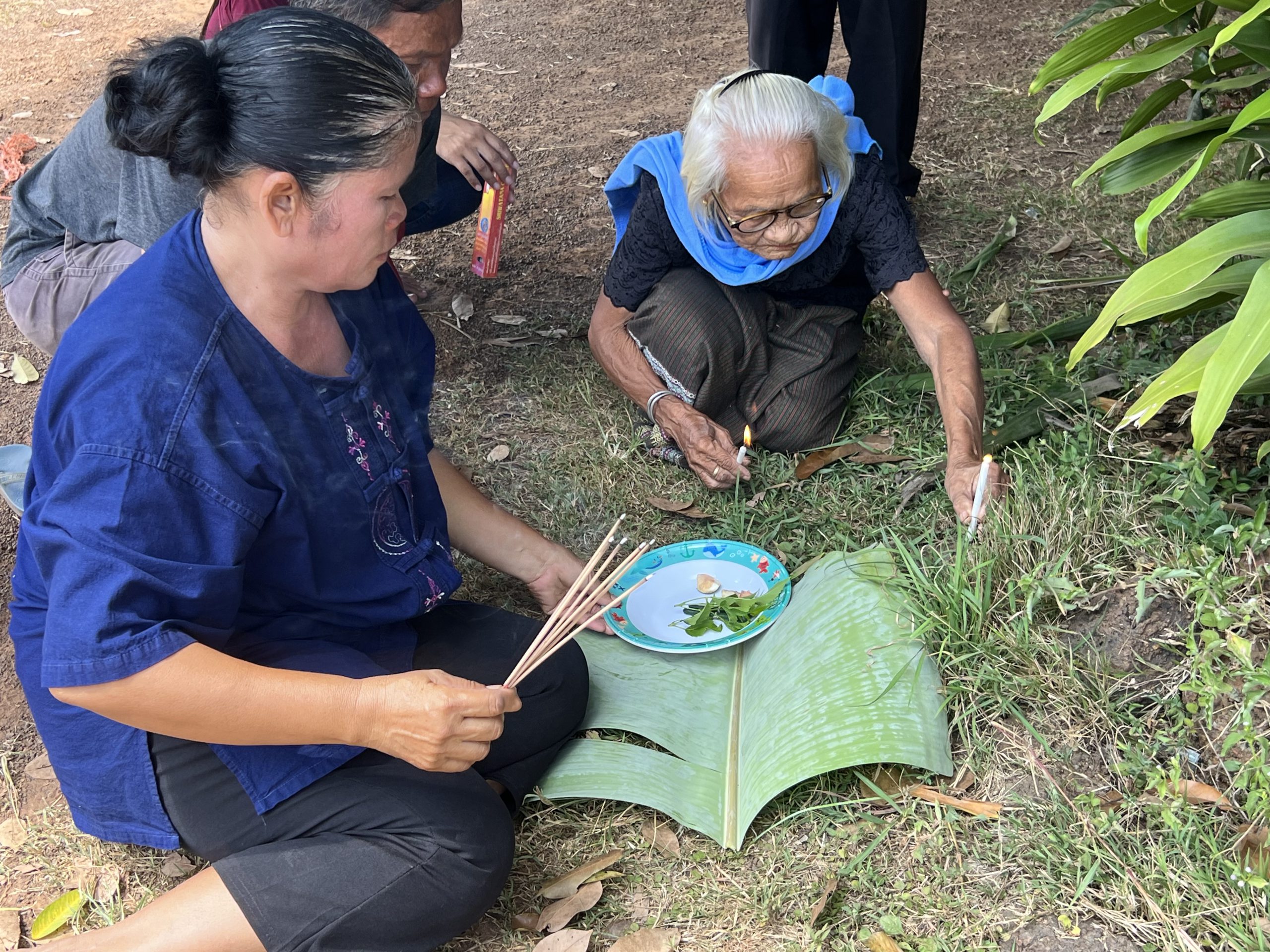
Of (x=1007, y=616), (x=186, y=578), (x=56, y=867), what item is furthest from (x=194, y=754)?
(x=1007, y=616)

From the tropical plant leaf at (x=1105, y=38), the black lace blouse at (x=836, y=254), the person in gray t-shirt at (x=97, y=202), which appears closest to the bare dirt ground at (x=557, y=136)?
the black lace blouse at (x=836, y=254)

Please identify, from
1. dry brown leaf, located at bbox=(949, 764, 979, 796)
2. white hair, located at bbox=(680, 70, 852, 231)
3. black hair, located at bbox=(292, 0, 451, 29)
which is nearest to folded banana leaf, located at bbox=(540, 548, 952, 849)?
dry brown leaf, located at bbox=(949, 764, 979, 796)

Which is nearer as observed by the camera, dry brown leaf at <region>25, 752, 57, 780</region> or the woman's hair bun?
the woman's hair bun

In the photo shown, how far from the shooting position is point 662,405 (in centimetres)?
278

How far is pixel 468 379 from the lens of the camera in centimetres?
326

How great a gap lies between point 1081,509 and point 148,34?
5.22 metres

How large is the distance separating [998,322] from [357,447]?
80.6 inches

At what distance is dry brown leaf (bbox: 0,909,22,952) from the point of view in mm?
1834

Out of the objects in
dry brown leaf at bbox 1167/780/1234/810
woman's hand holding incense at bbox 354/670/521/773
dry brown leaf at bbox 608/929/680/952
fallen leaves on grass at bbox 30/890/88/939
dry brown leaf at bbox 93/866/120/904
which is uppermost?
woman's hand holding incense at bbox 354/670/521/773

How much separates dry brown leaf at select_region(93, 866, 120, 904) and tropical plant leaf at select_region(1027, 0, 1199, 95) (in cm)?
221

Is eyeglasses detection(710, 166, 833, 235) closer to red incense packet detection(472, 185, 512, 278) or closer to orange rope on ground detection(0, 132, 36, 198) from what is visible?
red incense packet detection(472, 185, 512, 278)

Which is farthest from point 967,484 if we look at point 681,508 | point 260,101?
point 260,101

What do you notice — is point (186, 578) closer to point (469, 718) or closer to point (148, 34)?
point (469, 718)

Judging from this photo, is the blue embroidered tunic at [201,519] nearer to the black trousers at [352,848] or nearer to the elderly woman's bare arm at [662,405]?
the black trousers at [352,848]
